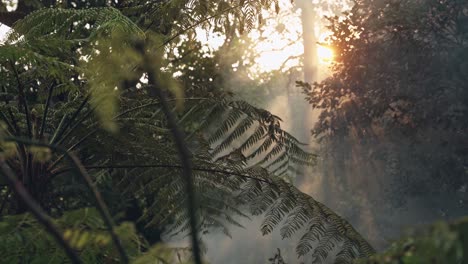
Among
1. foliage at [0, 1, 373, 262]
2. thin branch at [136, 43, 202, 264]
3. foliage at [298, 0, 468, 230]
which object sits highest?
foliage at [298, 0, 468, 230]

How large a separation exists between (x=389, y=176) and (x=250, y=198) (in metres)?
12.1

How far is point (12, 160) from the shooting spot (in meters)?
4.03

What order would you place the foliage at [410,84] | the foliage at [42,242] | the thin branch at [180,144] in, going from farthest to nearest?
the foliage at [410,84], the foliage at [42,242], the thin branch at [180,144]

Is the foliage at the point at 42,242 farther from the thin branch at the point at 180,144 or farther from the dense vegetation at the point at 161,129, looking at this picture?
the thin branch at the point at 180,144

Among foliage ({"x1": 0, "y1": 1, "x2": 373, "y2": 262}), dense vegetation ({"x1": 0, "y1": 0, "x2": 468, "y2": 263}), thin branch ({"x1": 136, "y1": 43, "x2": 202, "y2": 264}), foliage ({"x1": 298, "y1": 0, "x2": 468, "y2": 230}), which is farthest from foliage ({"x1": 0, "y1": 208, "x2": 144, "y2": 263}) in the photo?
foliage ({"x1": 298, "y1": 0, "x2": 468, "y2": 230})

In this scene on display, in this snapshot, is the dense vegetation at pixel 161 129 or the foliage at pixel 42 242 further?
the foliage at pixel 42 242

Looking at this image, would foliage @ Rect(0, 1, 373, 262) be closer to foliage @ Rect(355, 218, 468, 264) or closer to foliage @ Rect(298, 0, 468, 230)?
foliage @ Rect(355, 218, 468, 264)

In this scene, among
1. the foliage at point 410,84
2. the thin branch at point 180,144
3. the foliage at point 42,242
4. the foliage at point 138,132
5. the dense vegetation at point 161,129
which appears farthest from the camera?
the foliage at point 410,84

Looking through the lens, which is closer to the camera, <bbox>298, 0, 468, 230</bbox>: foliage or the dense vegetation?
the dense vegetation

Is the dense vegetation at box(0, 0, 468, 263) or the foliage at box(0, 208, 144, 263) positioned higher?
the dense vegetation at box(0, 0, 468, 263)

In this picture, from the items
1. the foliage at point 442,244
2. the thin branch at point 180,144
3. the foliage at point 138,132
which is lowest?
the foliage at point 442,244

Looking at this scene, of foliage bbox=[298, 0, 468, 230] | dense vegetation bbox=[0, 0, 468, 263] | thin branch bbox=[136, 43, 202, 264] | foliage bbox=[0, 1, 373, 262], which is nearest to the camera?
thin branch bbox=[136, 43, 202, 264]

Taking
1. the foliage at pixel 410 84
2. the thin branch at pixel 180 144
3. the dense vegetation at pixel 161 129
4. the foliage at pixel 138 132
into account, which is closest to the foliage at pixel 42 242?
the dense vegetation at pixel 161 129

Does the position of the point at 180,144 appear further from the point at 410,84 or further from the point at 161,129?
the point at 410,84
